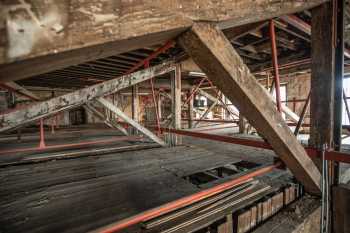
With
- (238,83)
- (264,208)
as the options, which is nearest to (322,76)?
(238,83)

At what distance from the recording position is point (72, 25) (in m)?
0.50

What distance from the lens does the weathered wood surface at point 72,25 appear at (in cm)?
42

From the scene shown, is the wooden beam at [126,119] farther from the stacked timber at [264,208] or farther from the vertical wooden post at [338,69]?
the vertical wooden post at [338,69]

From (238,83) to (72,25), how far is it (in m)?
Result: 0.80

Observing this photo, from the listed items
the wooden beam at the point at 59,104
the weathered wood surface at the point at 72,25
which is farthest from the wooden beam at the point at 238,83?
the wooden beam at the point at 59,104

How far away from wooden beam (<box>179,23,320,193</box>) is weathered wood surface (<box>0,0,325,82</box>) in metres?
0.11

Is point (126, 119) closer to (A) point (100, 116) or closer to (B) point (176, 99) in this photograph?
(B) point (176, 99)

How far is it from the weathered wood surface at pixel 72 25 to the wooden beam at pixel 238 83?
0.37 ft

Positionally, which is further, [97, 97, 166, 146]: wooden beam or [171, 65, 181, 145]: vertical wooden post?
[171, 65, 181, 145]: vertical wooden post

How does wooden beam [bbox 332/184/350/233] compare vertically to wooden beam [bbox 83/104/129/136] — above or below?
below

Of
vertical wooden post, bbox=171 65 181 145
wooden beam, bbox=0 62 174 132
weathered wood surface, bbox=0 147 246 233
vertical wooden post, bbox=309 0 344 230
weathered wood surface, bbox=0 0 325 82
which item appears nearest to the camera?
weathered wood surface, bbox=0 0 325 82

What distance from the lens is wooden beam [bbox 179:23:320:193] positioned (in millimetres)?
832

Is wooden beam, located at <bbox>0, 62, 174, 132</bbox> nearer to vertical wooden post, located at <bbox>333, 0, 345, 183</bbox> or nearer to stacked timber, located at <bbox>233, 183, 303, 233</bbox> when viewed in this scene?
stacked timber, located at <bbox>233, 183, 303, 233</bbox>

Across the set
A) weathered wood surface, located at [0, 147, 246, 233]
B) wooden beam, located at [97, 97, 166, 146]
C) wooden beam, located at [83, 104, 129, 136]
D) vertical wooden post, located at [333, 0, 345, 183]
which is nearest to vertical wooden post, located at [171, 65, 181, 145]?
wooden beam, located at [97, 97, 166, 146]
